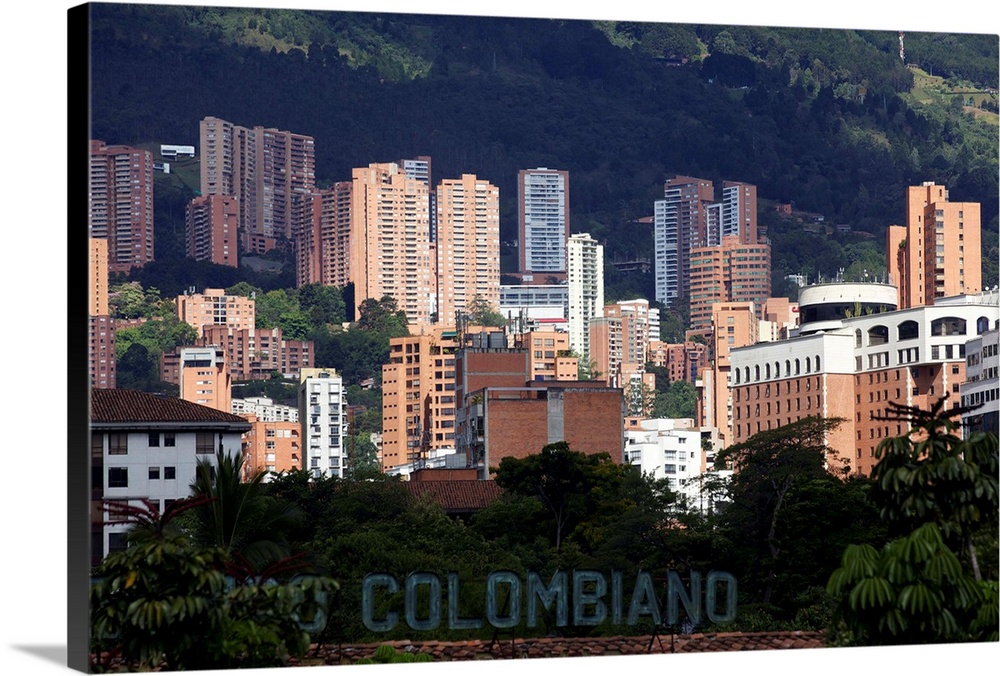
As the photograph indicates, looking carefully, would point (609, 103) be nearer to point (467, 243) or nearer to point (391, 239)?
point (467, 243)

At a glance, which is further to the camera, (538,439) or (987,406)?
(538,439)

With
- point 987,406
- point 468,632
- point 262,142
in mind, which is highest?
point 262,142

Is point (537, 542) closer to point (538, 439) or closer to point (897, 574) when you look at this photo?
point (538, 439)

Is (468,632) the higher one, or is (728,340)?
(728,340)

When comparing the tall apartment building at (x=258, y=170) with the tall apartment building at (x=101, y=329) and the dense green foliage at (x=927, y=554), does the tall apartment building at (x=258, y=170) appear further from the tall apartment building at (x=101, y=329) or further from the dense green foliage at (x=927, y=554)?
the dense green foliage at (x=927, y=554)

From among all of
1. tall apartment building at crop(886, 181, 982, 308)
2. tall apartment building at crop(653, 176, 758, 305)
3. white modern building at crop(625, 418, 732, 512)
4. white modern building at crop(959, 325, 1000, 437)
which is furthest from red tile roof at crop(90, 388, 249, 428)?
white modern building at crop(959, 325, 1000, 437)

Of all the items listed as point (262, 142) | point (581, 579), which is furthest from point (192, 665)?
point (262, 142)

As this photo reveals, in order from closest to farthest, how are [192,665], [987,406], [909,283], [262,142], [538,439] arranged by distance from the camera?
1. [192,665]
2. [987,406]
3. [262,142]
4. [909,283]
5. [538,439]

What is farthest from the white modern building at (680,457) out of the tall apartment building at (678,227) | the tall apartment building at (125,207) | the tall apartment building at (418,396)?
the tall apartment building at (125,207)
